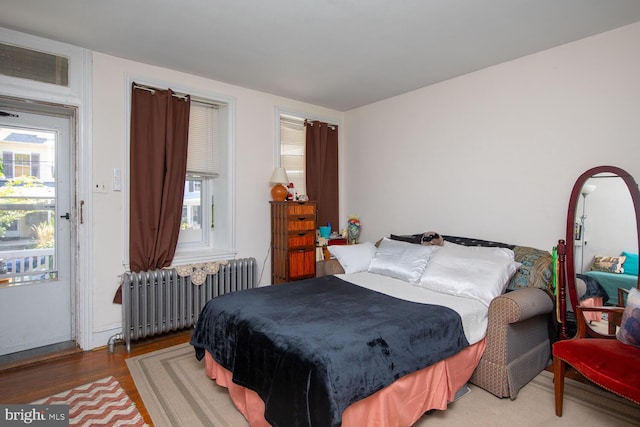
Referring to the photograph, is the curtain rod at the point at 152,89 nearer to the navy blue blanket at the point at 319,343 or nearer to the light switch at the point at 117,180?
the light switch at the point at 117,180

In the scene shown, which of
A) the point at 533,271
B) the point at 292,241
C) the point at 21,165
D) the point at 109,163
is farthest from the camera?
the point at 292,241

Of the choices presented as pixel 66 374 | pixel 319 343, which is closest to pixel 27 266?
pixel 66 374

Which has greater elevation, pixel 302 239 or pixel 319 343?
pixel 302 239

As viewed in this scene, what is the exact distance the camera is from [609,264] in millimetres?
2520

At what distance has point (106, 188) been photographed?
300cm

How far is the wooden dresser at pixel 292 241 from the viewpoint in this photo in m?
3.80

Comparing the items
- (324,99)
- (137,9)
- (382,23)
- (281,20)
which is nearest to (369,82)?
(324,99)

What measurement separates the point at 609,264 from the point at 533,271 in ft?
1.67

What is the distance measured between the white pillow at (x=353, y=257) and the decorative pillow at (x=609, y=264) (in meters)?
1.80

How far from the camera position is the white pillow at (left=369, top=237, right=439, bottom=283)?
2934 millimetres

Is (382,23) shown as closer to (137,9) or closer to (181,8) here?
(181,8)

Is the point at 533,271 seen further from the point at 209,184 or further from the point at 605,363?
the point at 209,184

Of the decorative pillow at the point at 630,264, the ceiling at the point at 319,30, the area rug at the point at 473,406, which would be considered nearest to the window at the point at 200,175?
the ceiling at the point at 319,30

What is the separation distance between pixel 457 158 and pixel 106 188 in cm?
340
